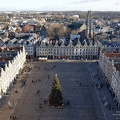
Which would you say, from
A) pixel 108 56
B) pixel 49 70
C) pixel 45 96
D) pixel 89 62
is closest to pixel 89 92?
pixel 45 96

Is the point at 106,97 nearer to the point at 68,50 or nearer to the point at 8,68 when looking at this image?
the point at 8,68

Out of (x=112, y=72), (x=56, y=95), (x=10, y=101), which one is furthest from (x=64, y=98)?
(x=112, y=72)

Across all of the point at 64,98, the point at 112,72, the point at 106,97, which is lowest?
the point at 106,97

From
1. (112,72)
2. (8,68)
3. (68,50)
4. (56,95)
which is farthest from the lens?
(68,50)

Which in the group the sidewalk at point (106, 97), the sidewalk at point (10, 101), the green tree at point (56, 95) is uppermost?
the green tree at point (56, 95)

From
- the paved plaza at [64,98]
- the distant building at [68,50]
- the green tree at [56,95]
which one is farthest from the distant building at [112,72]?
the distant building at [68,50]

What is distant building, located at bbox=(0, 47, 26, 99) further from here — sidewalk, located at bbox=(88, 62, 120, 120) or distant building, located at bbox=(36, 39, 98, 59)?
sidewalk, located at bbox=(88, 62, 120, 120)

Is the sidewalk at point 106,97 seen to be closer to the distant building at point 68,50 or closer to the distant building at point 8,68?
the distant building at point 68,50

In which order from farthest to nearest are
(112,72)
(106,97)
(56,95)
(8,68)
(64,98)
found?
1. (8,68)
2. (112,72)
3. (106,97)
4. (64,98)
5. (56,95)

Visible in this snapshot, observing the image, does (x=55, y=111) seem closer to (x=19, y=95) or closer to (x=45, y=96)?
(x=45, y=96)

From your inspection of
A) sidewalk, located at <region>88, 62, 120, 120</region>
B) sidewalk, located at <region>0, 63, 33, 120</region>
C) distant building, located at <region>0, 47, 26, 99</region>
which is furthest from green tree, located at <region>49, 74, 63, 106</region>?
distant building, located at <region>0, 47, 26, 99</region>
